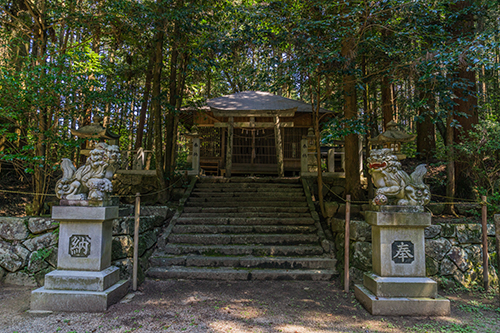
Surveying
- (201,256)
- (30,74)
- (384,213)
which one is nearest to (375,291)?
(384,213)

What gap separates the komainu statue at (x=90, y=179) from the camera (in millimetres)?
3678

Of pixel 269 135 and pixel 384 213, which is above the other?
pixel 269 135

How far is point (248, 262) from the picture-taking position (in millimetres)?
4914

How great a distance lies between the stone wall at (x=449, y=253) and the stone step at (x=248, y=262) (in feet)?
1.97

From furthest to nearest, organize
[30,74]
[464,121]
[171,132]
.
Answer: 1. [171,132]
2. [464,121]
3. [30,74]

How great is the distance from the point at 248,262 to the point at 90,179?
2.94m

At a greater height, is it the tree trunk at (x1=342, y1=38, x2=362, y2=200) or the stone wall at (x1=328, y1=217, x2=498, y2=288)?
the tree trunk at (x1=342, y1=38, x2=362, y2=200)

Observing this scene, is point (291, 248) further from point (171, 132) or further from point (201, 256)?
A: point (171, 132)

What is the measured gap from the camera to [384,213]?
362 cm

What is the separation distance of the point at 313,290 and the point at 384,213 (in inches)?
66.4

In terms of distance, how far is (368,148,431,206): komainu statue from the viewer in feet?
12.2

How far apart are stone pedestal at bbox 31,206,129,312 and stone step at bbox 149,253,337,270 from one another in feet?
3.88

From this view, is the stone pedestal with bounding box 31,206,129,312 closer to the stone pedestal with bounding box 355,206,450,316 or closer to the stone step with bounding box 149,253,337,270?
the stone step with bounding box 149,253,337,270

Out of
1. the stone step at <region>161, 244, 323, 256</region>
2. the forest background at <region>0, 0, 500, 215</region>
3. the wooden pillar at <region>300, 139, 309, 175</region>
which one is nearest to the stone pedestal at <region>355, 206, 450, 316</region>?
the stone step at <region>161, 244, 323, 256</region>
